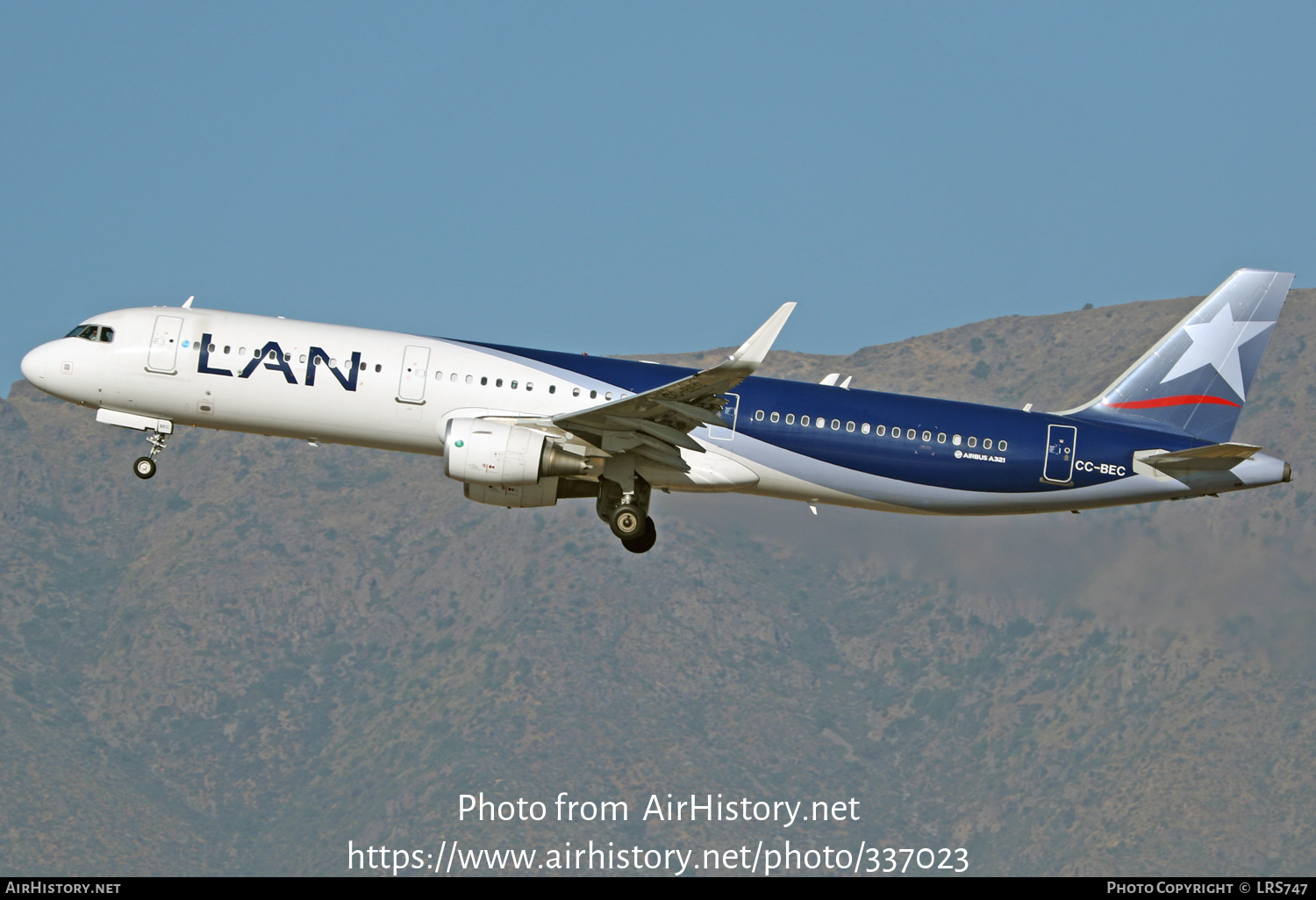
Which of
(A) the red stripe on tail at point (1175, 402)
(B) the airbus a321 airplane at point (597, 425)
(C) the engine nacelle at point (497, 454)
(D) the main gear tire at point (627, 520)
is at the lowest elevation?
(D) the main gear tire at point (627, 520)

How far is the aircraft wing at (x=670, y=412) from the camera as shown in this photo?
3844cm

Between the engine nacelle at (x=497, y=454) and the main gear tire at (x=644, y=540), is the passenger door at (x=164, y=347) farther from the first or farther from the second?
the main gear tire at (x=644, y=540)

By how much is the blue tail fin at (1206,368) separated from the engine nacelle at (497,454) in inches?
641

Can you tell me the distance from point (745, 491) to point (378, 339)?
11.1 metres

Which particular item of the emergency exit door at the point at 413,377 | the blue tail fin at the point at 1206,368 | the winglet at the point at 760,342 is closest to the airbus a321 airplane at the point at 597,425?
the emergency exit door at the point at 413,377

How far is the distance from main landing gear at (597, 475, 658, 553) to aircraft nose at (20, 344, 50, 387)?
16.2 meters

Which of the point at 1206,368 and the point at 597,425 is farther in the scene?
the point at 1206,368

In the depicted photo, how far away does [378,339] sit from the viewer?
4497 cm

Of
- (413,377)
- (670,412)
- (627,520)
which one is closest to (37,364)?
(413,377)

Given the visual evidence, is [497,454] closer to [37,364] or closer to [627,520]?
[627,520]

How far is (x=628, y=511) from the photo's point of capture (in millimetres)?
44938

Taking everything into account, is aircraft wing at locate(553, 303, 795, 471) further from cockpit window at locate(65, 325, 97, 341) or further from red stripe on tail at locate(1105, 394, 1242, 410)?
cockpit window at locate(65, 325, 97, 341)

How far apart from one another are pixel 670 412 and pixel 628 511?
161 inches
